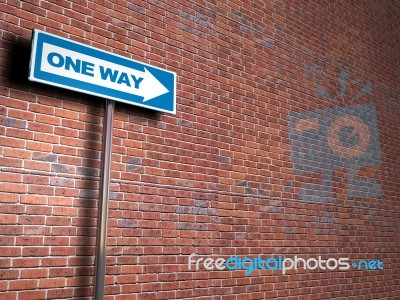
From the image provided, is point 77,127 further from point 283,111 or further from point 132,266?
point 283,111

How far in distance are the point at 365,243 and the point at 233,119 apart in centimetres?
229

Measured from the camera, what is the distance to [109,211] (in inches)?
113

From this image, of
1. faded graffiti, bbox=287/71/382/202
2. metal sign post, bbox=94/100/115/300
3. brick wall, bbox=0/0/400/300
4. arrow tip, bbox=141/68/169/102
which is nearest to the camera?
metal sign post, bbox=94/100/115/300

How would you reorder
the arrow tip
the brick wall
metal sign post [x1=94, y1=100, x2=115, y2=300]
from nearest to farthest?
metal sign post [x1=94, y1=100, x2=115, y2=300], the brick wall, the arrow tip

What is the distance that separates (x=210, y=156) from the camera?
3510 mm

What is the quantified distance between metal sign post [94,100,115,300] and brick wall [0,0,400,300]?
0.62 feet

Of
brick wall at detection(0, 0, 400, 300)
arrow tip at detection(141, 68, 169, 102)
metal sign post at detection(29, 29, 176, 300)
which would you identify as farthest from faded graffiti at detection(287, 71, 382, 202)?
metal sign post at detection(29, 29, 176, 300)

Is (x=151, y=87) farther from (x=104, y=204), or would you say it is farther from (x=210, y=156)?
(x=104, y=204)

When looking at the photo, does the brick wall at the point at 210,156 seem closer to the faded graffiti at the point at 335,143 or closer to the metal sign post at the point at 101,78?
the faded graffiti at the point at 335,143

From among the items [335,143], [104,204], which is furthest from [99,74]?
[335,143]

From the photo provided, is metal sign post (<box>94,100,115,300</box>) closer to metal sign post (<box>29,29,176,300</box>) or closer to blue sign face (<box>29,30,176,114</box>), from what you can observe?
metal sign post (<box>29,29,176,300</box>)

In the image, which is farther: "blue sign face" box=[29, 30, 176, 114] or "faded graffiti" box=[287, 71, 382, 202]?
"faded graffiti" box=[287, 71, 382, 202]

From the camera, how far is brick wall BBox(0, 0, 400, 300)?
2631mm

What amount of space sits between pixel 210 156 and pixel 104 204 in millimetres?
1180
